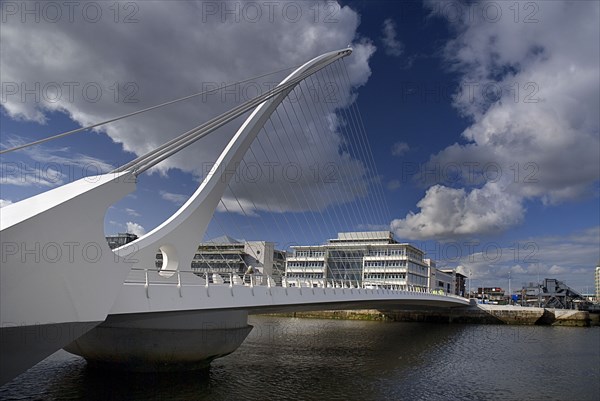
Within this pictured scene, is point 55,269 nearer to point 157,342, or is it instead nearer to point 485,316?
point 157,342

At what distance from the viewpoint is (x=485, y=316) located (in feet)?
222

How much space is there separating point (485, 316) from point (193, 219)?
59.9 metres

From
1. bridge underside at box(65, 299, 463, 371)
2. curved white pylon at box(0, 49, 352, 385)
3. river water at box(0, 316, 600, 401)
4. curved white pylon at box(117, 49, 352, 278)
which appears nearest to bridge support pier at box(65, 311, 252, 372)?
bridge underside at box(65, 299, 463, 371)

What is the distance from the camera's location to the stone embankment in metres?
64.6

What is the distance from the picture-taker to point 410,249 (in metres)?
82.2

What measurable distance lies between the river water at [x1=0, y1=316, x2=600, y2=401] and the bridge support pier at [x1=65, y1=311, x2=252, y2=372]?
0.48 m

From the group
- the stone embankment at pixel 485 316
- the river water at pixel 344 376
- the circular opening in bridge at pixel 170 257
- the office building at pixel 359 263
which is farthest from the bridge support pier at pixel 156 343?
the office building at pixel 359 263

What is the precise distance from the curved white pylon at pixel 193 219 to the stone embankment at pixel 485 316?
1822 inches

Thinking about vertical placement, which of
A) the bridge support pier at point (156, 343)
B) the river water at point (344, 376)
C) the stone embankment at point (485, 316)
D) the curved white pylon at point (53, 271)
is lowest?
the stone embankment at point (485, 316)

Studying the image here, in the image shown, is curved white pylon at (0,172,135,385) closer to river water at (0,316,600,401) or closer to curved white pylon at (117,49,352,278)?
curved white pylon at (117,49,352,278)

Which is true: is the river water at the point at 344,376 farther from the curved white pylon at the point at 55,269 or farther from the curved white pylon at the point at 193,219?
the curved white pylon at the point at 55,269

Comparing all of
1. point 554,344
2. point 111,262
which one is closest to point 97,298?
point 111,262

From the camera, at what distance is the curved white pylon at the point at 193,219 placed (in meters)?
16.4

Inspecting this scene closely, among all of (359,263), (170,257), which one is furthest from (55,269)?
(359,263)
